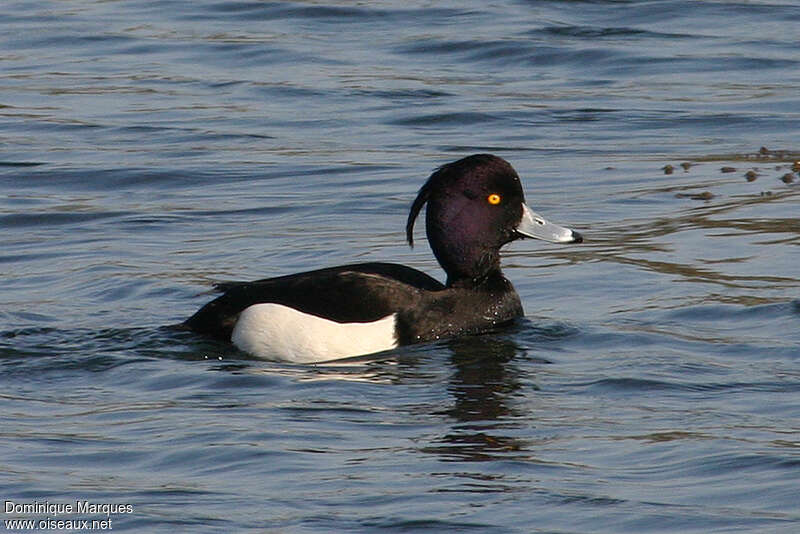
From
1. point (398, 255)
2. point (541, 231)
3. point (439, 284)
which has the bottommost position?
point (398, 255)

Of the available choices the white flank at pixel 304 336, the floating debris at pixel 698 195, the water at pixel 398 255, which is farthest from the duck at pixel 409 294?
the floating debris at pixel 698 195

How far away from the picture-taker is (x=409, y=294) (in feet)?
28.4

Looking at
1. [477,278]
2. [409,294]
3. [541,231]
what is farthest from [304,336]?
[541,231]

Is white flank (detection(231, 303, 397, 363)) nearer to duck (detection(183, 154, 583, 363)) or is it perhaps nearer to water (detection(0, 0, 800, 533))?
duck (detection(183, 154, 583, 363))

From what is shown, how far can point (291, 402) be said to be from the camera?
7.61 m

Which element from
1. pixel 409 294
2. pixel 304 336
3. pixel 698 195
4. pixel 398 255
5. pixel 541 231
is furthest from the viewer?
pixel 698 195

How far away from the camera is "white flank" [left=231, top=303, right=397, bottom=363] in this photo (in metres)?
8.52

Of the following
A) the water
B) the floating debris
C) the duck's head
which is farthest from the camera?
the floating debris

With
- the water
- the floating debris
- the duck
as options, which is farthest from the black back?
the floating debris

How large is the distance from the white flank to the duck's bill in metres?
0.98

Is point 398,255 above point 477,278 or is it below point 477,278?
below

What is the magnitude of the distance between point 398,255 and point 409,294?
1.94 metres

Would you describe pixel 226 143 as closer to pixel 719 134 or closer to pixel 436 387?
pixel 719 134

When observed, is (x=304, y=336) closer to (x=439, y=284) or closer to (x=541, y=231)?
(x=439, y=284)
